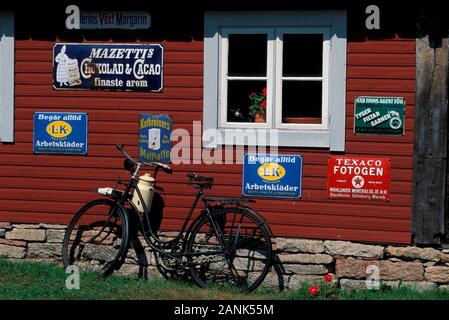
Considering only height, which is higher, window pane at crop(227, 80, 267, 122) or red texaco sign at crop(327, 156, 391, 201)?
window pane at crop(227, 80, 267, 122)

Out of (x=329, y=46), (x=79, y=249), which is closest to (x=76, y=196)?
(x=79, y=249)

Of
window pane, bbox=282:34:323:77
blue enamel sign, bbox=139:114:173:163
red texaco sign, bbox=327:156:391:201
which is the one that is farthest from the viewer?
blue enamel sign, bbox=139:114:173:163

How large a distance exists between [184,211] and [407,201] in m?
2.50

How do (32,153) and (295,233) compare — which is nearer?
(295,233)

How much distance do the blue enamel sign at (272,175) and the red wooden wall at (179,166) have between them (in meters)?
0.09

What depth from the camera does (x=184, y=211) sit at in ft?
31.7

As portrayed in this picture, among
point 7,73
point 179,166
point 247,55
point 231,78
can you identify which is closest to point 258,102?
point 231,78

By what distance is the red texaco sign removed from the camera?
918cm

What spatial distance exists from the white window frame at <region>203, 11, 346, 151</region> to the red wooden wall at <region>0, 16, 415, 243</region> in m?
0.10

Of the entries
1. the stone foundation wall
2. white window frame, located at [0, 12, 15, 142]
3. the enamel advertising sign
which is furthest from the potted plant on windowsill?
white window frame, located at [0, 12, 15, 142]

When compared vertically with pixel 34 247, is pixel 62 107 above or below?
above

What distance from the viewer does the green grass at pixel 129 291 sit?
8625 mm

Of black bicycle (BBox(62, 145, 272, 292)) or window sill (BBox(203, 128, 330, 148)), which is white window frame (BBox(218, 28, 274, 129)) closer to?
window sill (BBox(203, 128, 330, 148))

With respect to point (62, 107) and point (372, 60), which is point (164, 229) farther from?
point (372, 60)
